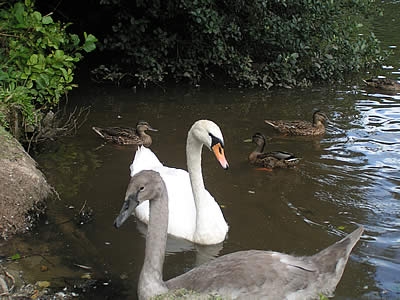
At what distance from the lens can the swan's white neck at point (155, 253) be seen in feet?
16.8

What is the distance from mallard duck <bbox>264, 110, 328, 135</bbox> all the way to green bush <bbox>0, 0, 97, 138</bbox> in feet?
11.6

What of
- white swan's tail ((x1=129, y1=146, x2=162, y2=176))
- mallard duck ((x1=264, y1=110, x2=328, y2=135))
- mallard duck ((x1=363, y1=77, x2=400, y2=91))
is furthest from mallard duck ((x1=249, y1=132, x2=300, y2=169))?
mallard duck ((x1=363, y1=77, x2=400, y2=91))

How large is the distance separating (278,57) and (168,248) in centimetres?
730

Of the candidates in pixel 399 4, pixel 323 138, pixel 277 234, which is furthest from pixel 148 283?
pixel 399 4

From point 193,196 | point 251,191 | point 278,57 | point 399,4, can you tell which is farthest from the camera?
point 399,4

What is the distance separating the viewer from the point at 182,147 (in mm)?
10219

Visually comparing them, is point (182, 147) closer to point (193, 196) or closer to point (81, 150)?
point (81, 150)

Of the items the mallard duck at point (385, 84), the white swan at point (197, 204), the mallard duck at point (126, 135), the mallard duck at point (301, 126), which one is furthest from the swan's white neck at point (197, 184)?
the mallard duck at point (385, 84)

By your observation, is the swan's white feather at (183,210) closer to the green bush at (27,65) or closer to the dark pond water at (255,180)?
the dark pond water at (255,180)

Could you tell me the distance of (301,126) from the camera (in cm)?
1064

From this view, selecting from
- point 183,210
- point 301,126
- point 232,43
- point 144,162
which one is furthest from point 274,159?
point 232,43

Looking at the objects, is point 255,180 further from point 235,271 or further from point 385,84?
point 385,84

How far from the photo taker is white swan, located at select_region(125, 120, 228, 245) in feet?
23.2

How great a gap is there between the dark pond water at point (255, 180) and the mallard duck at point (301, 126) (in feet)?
0.44
